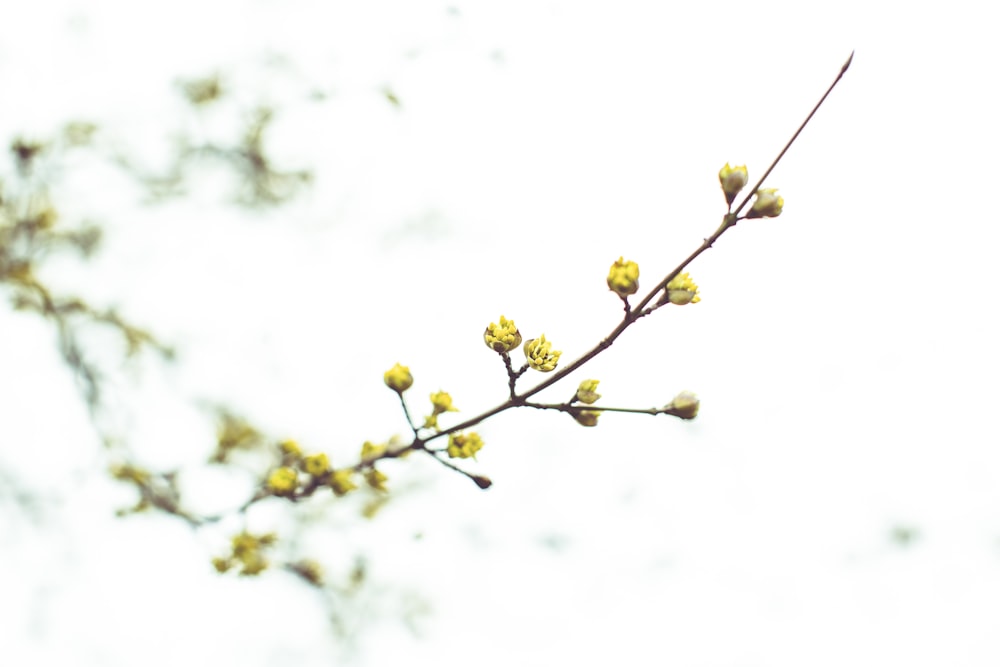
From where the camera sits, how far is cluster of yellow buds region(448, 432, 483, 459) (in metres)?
1.95

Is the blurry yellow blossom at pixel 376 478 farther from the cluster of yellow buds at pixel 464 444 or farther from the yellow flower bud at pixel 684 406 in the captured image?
the yellow flower bud at pixel 684 406

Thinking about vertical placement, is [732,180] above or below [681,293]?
above

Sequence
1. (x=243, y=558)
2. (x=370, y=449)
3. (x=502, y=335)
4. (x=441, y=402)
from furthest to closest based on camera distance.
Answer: (x=243, y=558)
(x=370, y=449)
(x=441, y=402)
(x=502, y=335)

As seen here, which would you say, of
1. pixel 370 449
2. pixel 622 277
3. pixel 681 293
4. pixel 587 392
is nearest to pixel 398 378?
pixel 370 449

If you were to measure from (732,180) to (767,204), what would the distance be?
0.10m

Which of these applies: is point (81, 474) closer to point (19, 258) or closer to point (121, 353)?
point (121, 353)

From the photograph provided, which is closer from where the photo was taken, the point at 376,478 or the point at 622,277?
the point at 622,277


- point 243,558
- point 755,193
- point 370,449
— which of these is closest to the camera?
point 755,193

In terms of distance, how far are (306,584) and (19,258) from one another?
7.27ft

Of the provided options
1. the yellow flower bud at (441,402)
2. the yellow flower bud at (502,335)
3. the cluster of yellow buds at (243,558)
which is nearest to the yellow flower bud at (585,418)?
the yellow flower bud at (502,335)

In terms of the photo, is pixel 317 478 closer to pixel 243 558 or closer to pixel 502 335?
pixel 243 558

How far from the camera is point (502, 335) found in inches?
71.1

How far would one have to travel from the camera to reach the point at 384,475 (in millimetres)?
1971

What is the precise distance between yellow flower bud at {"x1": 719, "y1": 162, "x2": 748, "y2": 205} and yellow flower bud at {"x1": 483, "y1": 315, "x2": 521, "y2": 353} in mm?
631
